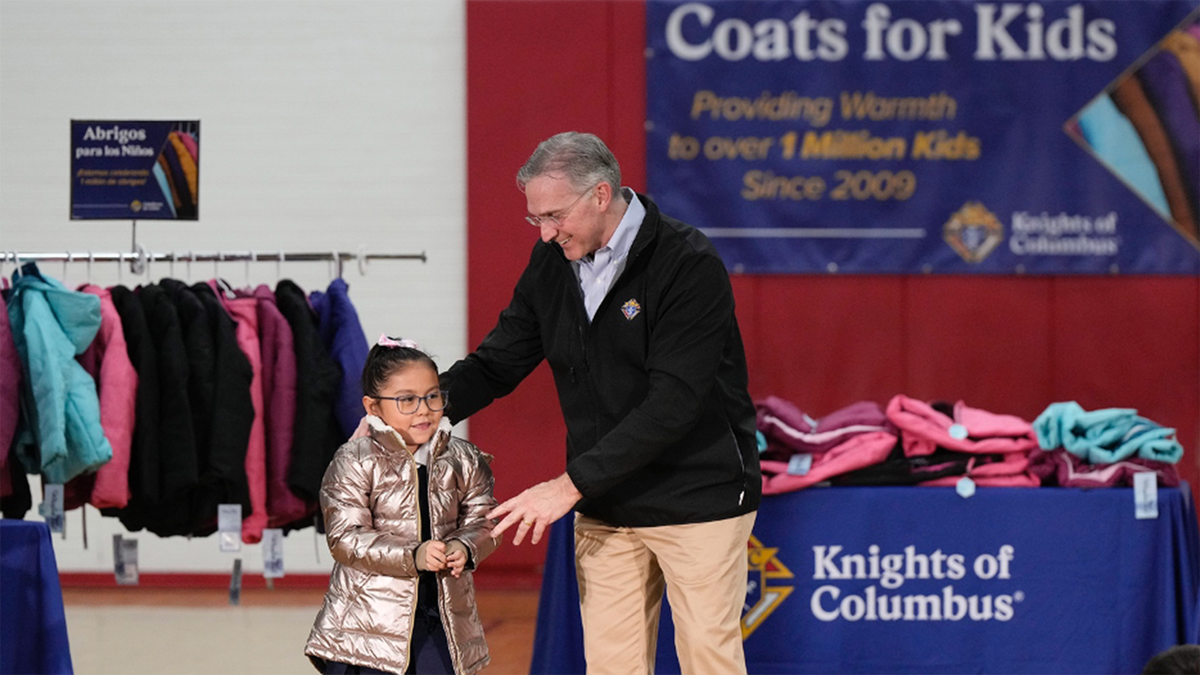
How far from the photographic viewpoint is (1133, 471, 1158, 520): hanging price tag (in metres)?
3.74

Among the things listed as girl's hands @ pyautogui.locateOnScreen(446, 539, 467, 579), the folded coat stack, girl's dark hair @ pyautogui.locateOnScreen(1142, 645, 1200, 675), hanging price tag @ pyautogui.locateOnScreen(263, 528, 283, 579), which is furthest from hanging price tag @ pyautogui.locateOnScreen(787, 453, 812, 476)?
girl's dark hair @ pyautogui.locateOnScreen(1142, 645, 1200, 675)

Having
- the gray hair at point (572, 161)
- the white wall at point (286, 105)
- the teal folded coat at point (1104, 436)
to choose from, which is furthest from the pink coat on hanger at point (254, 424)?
the teal folded coat at point (1104, 436)

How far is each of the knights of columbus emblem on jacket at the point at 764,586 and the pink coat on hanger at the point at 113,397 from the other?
2.04 m

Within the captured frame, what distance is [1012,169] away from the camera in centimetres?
550

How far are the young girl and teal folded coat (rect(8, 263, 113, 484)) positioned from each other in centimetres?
140

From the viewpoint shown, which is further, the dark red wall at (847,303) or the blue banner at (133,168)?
the dark red wall at (847,303)

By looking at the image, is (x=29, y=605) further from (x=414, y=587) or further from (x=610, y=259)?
(x=610, y=259)

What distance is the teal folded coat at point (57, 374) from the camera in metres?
3.65

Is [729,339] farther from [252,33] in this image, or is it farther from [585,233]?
[252,33]

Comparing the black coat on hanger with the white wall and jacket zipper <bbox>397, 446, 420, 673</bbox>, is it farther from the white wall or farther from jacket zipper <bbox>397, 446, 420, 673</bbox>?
the white wall

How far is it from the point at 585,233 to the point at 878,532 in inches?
69.1

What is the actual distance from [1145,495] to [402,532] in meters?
2.41

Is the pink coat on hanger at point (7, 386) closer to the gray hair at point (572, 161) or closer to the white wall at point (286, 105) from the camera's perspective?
the white wall at point (286, 105)

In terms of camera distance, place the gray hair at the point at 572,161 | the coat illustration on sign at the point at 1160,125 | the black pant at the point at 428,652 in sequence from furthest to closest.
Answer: the coat illustration on sign at the point at 1160,125, the black pant at the point at 428,652, the gray hair at the point at 572,161
